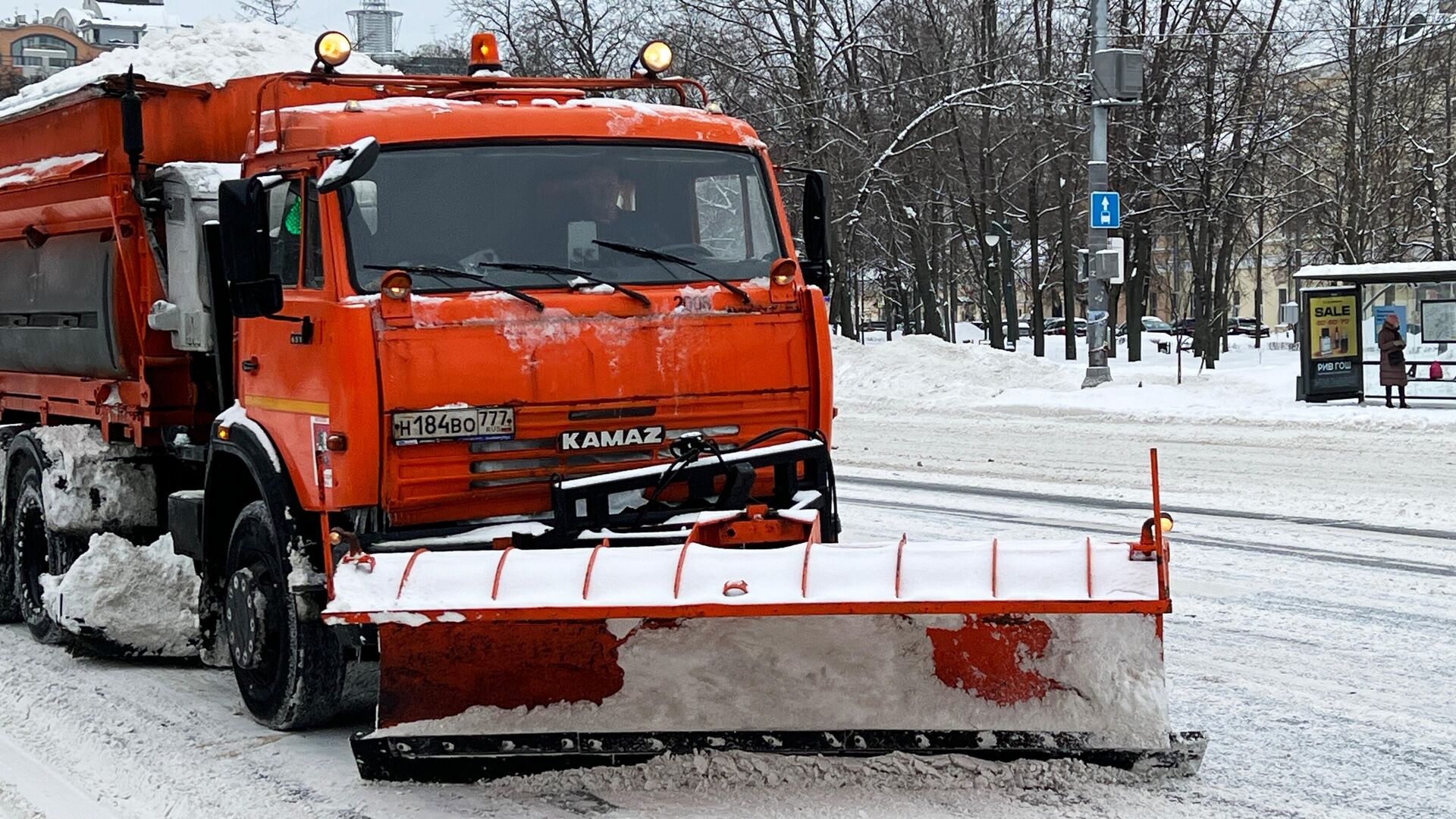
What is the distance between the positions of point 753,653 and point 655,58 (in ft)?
11.1

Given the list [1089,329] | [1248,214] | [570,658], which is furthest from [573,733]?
[1248,214]

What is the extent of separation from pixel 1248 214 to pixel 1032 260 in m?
6.11

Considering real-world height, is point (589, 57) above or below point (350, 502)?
above

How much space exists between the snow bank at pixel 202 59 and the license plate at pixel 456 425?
281 centimetres

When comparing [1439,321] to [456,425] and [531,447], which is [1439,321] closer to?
[531,447]

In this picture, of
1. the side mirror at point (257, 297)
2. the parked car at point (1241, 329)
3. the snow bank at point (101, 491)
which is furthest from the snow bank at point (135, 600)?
the parked car at point (1241, 329)

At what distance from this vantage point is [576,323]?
625cm

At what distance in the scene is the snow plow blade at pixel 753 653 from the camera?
5094 millimetres

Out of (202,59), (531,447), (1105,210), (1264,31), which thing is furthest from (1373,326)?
(531,447)

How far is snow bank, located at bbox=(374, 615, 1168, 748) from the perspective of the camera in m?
5.41

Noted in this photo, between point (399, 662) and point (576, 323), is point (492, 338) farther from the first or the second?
point (399, 662)

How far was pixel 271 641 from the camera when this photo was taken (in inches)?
264

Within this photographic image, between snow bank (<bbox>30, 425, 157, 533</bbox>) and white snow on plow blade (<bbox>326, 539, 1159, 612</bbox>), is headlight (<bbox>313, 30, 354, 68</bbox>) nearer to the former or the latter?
snow bank (<bbox>30, 425, 157, 533</bbox>)

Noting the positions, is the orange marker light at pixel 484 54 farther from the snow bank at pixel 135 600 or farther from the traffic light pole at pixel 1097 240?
the traffic light pole at pixel 1097 240
